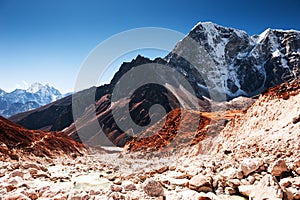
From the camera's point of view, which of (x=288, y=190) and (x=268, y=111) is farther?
(x=268, y=111)

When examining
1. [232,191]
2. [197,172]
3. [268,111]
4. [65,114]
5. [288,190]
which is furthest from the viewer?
[65,114]

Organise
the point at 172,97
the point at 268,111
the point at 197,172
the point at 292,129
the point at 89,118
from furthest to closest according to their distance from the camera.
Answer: the point at 89,118 < the point at 172,97 < the point at 268,111 < the point at 292,129 < the point at 197,172

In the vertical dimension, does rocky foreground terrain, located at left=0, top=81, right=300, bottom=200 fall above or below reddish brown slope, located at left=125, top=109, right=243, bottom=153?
below

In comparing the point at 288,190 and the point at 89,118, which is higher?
the point at 89,118

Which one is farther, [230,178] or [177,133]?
[177,133]

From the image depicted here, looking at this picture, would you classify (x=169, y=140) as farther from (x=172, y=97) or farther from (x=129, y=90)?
(x=129, y=90)

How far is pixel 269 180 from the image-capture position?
8.88m

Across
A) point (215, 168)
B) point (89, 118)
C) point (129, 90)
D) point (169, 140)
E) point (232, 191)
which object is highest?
point (129, 90)

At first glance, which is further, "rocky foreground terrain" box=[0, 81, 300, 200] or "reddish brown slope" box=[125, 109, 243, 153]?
"reddish brown slope" box=[125, 109, 243, 153]

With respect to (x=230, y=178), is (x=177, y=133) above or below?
above

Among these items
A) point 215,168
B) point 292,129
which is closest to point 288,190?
point 215,168

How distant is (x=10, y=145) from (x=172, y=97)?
10223 cm

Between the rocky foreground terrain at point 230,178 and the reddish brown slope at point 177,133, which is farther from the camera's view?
the reddish brown slope at point 177,133

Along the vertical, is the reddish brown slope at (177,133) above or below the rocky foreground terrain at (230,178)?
above
